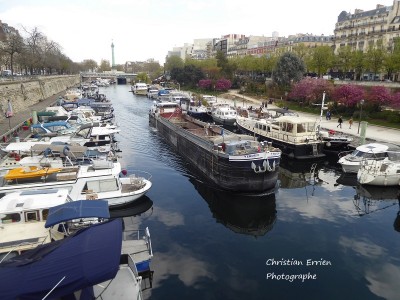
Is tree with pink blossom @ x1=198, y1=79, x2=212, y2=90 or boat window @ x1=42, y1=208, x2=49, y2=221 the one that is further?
tree with pink blossom @ x1=198, y1=79, x2=212, y2=90

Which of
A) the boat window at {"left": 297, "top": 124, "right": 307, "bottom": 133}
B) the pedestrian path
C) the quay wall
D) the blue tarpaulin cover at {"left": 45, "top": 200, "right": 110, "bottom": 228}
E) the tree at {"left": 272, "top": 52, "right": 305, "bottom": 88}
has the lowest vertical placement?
the pedestrian path

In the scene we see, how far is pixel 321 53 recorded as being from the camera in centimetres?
8194

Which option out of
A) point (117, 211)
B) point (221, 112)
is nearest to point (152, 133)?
point (221, 112)

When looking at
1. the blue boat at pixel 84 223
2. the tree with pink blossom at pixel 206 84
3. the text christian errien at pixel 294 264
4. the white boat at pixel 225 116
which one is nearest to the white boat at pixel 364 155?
the text christian errien at pixel 294 264

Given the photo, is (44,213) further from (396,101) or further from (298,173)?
(396,101)

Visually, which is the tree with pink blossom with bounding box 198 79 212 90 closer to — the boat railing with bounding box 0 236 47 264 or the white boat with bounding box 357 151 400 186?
the white boat with bounding box 357 151 400 186

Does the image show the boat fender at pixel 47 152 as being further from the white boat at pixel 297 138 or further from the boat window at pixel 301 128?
the boat window at pixel 301 128

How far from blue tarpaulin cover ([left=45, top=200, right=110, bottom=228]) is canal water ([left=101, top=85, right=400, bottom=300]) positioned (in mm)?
4359

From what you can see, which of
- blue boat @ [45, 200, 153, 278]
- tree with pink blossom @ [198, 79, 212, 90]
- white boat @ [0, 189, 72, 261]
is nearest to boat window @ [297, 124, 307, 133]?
blue boat @ [45, 200, 153, 278]

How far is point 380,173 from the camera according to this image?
2753cm

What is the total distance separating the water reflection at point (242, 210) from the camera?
22281mm

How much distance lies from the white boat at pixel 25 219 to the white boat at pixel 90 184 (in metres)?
3.42

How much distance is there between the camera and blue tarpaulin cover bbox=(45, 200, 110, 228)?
15211 millimetres

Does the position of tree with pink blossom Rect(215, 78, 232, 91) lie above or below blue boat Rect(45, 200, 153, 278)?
above
